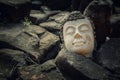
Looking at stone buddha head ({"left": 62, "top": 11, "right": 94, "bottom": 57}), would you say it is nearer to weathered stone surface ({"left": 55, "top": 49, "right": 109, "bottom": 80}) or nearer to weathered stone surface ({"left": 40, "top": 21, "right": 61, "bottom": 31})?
Answer: weathered stone surface ({"left": 55, "top": 49, "right": 109, "bottom": 80})

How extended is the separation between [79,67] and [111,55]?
3.71 feet

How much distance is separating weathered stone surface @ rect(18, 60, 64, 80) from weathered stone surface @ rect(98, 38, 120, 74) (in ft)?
3.74

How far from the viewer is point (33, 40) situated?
7.19 m

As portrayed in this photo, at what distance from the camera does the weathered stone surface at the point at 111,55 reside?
5896mm

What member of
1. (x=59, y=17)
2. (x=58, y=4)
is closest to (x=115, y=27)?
(x=59, y=17)

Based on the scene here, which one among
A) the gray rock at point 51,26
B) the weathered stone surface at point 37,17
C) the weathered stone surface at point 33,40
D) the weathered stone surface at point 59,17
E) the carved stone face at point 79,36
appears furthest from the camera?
the weathered stone surface at point 37,17

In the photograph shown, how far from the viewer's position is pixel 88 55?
6.01m

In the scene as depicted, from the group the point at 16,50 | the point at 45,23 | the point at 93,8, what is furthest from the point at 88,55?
the point at 45,23

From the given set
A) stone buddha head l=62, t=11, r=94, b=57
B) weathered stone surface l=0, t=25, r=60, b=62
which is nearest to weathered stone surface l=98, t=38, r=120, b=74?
stone buddha head l=62, t=11, r=94, b=57

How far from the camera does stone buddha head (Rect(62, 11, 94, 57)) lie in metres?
5.89

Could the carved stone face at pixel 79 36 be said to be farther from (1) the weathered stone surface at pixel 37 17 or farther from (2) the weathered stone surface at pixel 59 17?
(1) the weathered stone surface at pixel 37 17

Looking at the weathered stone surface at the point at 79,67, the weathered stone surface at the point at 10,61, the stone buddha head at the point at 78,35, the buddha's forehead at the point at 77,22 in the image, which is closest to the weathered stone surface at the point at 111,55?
the weathered stone surface at the point at 79,67

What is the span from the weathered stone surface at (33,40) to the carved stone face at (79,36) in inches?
39.9

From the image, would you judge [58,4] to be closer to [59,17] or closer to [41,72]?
[59,17]
